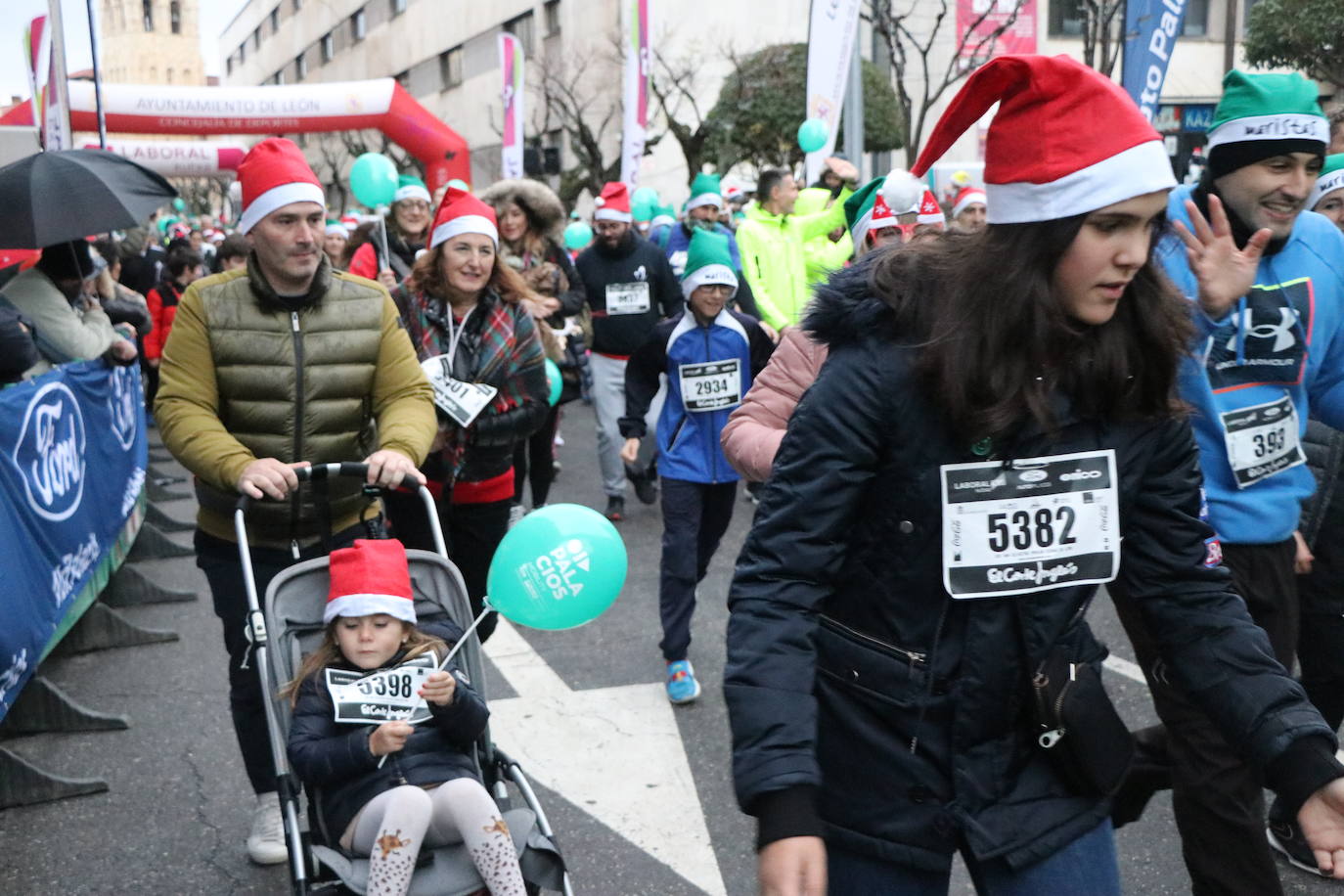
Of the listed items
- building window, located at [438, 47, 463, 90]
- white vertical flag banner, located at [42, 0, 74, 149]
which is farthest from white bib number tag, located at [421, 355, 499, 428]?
building window, located at [438, 47, 463, 90]

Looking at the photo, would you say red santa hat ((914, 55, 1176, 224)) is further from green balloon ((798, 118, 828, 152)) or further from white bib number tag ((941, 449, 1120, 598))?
green balloon ((798, 118, 828, 152))

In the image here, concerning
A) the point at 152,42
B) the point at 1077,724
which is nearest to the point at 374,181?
the point at 1077,724

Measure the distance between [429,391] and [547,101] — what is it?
3381 cm

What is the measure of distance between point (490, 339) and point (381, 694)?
193 cm

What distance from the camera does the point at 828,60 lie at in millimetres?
13133

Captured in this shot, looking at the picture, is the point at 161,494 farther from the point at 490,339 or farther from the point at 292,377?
the point at 292,377

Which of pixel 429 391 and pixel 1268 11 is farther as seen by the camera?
pixel 1268 11

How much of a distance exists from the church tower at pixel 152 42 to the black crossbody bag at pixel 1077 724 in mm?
114374

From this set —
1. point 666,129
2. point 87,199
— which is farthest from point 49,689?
point 666,129

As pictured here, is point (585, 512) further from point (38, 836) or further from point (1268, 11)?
point (1268, 11)

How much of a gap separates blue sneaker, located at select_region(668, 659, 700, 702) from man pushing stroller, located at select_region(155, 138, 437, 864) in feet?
6.14

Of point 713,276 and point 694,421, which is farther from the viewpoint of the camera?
point 713,276

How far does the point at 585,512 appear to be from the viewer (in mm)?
3514

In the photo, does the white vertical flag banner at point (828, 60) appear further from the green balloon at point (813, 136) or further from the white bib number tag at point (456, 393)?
the white bib number tag at point (456, 393)
